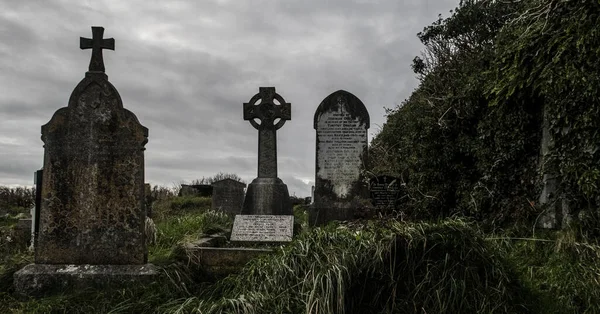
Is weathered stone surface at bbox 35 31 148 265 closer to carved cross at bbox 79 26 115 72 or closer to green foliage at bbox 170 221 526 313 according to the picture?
carved cross at bbox 79 26 115 72

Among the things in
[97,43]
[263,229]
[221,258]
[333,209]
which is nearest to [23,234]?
[263,229]

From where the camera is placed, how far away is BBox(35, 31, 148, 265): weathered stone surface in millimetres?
6043

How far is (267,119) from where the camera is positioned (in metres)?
10.7

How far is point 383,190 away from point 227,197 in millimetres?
5275

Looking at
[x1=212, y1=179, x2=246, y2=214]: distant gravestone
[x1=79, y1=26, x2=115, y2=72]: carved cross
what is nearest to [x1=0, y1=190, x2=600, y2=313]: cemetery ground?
[x1=79, y1=26, x2=115, y2=72]: carved cross

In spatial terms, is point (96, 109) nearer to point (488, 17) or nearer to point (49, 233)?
point (49, 233)

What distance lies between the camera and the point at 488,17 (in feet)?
52.3

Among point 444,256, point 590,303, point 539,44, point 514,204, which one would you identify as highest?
point 539,44

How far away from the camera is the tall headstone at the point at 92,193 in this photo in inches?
238

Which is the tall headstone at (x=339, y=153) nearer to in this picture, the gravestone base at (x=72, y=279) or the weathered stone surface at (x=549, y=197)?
the weathered stone surface at (x=549, y=197)

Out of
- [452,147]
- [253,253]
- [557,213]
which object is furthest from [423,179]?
[253,253]

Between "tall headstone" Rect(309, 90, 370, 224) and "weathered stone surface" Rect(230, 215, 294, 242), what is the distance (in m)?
2.03

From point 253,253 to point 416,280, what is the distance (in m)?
2.23

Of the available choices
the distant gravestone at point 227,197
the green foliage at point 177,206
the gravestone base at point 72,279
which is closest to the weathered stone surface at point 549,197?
the gravestone base at point 72,279
